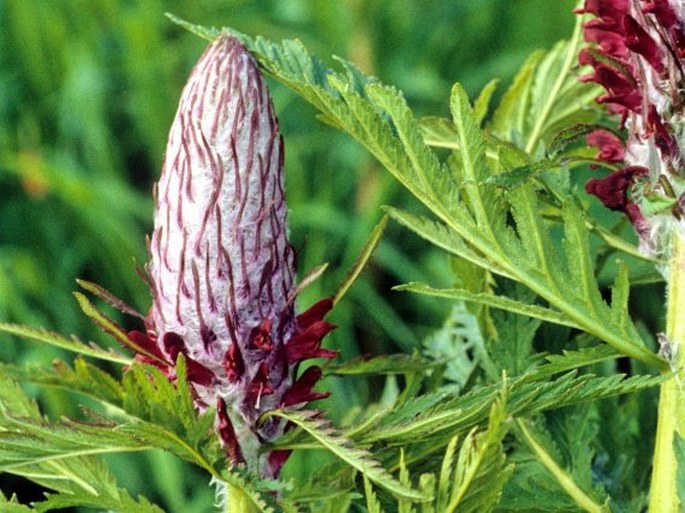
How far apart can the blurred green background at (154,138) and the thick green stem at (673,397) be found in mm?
1461

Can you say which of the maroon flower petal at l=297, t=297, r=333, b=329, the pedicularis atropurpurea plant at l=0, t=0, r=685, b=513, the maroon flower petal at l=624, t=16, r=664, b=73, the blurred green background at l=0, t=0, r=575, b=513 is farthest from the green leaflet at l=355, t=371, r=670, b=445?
the blurred green background at l=0, t=0, r=575, b=513

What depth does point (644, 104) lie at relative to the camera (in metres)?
0.84

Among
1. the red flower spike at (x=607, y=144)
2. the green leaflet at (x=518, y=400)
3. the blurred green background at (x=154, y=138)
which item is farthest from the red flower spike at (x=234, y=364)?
the blurred green background at (x=154, y=138)

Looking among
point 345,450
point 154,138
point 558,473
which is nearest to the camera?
point 345,450

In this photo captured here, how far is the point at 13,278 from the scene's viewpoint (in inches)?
100

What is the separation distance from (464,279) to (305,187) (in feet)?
5.78

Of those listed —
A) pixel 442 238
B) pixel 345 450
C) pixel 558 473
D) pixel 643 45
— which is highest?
pixel 643 45

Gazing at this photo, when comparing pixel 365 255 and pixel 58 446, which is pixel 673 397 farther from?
pixel 58 446

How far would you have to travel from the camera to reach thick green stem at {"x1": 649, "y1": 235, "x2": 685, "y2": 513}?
2.81 ft

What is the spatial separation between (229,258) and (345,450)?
0.16m

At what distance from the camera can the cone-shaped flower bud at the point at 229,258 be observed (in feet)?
2.69

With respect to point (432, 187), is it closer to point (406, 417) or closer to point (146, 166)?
point (406, 417)

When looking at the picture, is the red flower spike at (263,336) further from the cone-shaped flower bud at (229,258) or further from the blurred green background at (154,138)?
the blurred green background at (154,138)

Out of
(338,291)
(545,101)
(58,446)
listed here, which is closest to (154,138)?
(545,101)
